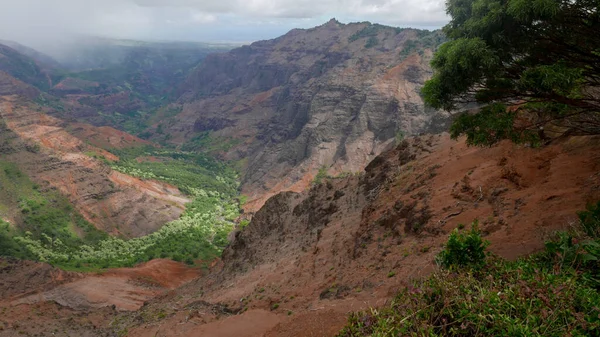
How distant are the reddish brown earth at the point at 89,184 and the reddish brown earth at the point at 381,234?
25.9m

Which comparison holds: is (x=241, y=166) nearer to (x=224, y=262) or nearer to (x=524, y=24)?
(x=224, y=262)

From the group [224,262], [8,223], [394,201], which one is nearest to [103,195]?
[8,223]

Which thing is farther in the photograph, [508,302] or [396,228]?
[396,228]

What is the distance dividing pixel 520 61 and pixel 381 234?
10.7 meters

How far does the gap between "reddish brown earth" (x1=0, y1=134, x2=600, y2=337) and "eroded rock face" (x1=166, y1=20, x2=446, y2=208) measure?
121ft

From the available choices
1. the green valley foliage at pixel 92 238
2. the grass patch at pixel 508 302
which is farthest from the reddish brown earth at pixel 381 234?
the green valley foliage at pixel 92 238

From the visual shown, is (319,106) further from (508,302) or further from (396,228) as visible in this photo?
(508,302)

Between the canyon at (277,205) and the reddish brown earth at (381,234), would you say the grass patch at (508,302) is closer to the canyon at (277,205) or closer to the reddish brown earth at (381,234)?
the canyon at (277,205)

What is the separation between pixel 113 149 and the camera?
356 ft

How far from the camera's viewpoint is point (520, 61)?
9977 mm

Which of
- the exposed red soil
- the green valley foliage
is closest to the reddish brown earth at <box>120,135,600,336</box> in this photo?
the green valley foliage

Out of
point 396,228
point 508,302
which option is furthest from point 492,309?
point 396,228

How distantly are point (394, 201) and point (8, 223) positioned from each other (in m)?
47.8

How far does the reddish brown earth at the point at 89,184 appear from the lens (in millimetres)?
55562
